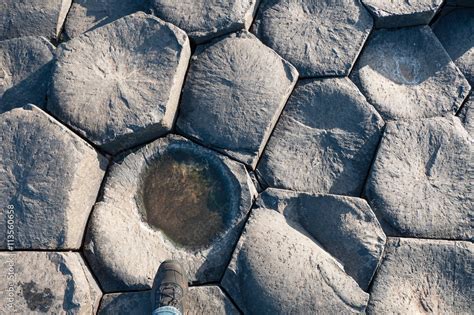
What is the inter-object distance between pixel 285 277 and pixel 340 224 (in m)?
0.30

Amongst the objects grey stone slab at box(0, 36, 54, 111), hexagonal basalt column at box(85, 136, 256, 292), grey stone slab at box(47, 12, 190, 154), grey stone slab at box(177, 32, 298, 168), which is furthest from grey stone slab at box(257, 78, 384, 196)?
grey stone slab at box(0, 36, 54, 111)

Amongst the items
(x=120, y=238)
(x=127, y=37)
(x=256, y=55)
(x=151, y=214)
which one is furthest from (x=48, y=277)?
(x=256, y=55)

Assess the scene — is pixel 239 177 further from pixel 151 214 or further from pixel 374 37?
pixel 374 37

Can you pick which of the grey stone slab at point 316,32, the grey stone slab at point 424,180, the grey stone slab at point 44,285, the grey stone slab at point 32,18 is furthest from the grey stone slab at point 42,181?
the grey stone slab at point 424,180

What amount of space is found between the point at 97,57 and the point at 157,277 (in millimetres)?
917

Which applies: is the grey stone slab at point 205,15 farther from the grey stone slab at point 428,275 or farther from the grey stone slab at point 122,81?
the grey stone slab at point 428,275

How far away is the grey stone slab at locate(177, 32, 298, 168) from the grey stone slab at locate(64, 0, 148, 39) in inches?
15.8

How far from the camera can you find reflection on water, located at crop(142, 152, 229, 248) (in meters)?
1.98

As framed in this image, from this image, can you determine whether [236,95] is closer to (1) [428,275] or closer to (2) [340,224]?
(2) [340,224]

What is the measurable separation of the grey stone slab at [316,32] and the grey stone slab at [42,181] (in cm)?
90

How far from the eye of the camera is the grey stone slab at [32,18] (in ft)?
7.05

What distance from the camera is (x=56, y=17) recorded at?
84.6 inches

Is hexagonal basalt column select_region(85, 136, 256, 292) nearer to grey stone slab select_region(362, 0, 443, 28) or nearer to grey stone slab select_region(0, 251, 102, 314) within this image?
grey stone slab select_region(0, 251, 102, 314)

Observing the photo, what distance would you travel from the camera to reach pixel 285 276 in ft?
5.85
